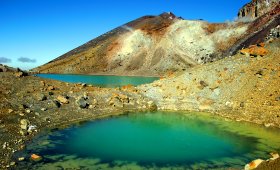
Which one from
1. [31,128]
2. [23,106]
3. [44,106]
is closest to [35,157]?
[31,128]

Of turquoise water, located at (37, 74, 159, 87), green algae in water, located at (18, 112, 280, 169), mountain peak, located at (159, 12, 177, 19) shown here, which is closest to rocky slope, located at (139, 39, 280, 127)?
green algae in water, located at (18, 112, 280, 169)

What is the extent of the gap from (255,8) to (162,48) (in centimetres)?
3510

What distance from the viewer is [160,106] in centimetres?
3588

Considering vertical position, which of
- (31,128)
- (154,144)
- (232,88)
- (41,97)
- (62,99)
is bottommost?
(154,144)

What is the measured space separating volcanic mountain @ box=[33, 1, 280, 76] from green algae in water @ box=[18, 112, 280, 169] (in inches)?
2728

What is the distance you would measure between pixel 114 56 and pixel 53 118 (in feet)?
288

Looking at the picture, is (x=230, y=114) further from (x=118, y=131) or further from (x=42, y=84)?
(x=42, y=84)

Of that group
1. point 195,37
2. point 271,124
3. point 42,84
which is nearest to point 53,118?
point 42,84

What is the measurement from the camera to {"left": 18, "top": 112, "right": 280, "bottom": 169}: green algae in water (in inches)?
747

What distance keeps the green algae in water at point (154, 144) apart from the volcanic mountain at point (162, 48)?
69.3 m

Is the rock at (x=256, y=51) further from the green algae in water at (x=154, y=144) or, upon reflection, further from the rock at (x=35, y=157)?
the rock at (x=35, y=157)

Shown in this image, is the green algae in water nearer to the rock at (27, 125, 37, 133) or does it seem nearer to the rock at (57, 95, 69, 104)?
the rock at (27, 125, 37, 133)

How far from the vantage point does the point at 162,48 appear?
360ft

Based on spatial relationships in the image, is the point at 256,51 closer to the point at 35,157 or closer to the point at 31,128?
the point at 31,128
